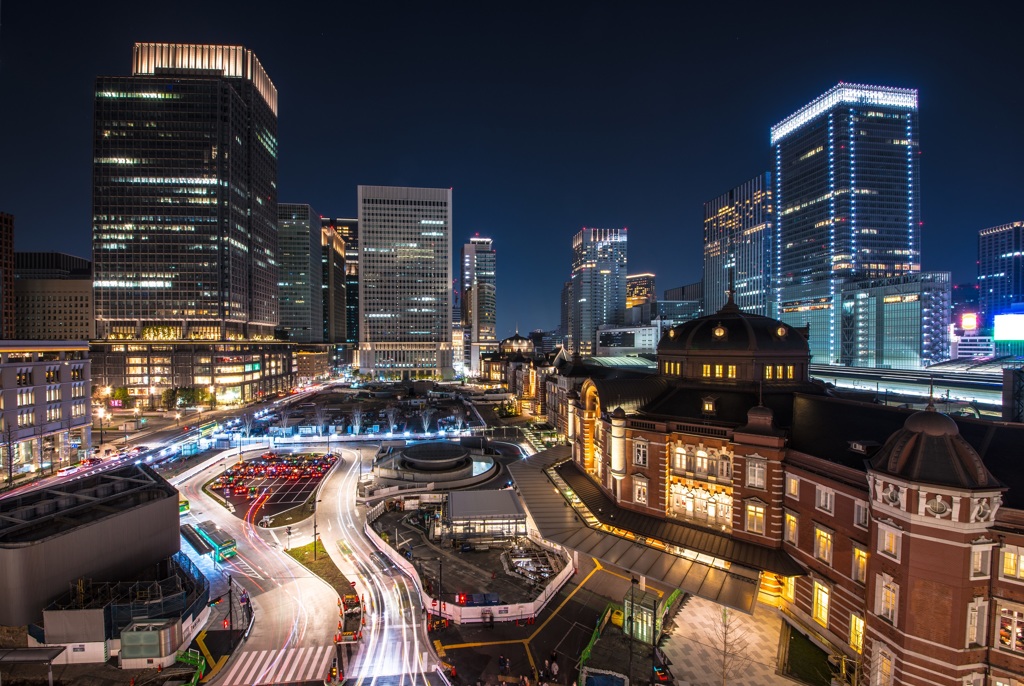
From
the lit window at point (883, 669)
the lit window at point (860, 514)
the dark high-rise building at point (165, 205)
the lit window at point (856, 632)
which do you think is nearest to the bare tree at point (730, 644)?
the lit window at point (856, 632)

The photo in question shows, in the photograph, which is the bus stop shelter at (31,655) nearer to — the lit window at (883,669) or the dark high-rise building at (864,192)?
the lit window at (883,669)

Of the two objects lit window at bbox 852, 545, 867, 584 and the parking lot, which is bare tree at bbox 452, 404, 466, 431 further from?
lit window at bbox 852, 545, 867, 584

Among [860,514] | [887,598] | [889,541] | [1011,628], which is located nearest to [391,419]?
[860,514]

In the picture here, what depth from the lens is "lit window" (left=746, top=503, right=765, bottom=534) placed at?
36219mm

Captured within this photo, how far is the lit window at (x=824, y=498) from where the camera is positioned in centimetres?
3128

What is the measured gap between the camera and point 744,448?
123ft

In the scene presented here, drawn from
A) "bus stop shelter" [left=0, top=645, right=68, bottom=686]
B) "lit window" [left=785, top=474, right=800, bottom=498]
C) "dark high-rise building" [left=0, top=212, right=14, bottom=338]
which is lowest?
"bus stop shelter" [left=0, top=645, right=68, bottom=686]

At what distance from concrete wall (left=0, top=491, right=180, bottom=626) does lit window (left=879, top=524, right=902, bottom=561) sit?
176 feet

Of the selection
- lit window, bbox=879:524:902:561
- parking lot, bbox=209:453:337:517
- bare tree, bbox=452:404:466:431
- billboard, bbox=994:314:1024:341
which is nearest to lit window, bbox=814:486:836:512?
lit window, bbox=879:524:902:561

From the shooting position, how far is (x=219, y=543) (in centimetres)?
4519

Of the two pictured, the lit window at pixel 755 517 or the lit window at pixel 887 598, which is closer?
the lit window at pixel 887 598

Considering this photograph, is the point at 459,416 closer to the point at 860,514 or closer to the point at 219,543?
the point at 219,543

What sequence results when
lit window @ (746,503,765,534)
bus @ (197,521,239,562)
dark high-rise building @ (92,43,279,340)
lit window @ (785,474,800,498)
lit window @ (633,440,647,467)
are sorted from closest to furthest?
lit window @ (785,474,800,498) → lit window @ (746,503,765,534) → lit window @ (633,440,647,467) → bus @ (197,521,239,562) → dark high-rise building @ (92,43,279,340)

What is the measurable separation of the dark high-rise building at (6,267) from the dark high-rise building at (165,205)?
58909mm
